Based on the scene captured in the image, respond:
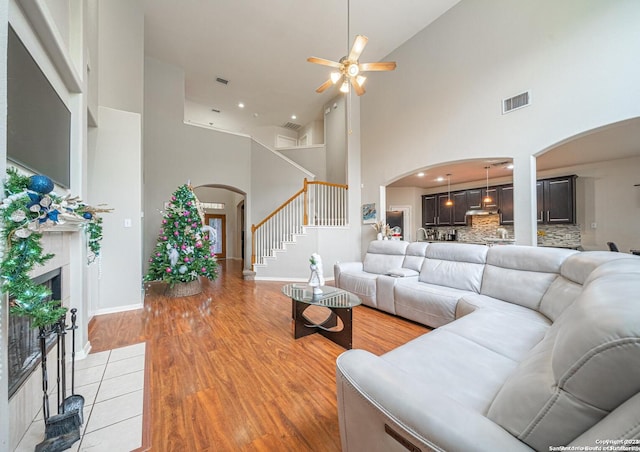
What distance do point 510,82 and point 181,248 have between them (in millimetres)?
5715

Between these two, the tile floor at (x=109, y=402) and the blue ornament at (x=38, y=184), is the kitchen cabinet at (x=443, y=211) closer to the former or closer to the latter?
the tile floor at (x=109, y=402)

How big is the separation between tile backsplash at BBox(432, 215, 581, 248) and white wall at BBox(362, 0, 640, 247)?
3409 millimetres

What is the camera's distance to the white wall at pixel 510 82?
279 cm

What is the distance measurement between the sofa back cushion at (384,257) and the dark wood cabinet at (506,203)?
4.08 meters

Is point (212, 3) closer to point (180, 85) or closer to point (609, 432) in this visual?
point (180, 85)

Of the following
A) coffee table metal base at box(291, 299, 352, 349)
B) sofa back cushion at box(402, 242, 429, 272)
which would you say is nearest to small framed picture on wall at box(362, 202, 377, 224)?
sofa back cushion at box(402, 242, 429, 272)

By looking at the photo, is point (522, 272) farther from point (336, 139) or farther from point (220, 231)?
point (220, 231)

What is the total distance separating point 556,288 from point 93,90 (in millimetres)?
5352

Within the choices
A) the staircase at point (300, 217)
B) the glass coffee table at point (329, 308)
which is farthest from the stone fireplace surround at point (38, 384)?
the staircase at point (300, 217)

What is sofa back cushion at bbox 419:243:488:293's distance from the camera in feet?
9.45

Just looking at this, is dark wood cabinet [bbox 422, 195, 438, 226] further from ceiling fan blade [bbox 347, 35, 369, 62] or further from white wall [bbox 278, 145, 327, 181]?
ceiling fan blade [bbox 347, 35, 369, 62]

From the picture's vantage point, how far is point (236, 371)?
6.68 ft

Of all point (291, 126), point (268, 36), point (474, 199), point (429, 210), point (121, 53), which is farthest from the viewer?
point (291, 126)

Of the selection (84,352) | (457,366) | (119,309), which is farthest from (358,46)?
(119,309)
